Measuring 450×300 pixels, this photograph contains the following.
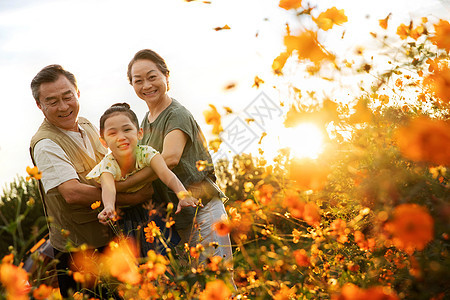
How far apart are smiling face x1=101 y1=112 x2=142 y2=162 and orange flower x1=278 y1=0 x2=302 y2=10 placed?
144 cm

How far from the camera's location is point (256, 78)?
185cm

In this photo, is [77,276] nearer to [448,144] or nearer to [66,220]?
[448,144]

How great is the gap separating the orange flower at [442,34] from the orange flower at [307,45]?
1.38ft

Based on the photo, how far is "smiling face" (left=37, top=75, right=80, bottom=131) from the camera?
2.81 m

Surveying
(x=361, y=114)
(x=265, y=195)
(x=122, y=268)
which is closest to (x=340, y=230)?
→ (x=265, y=195)

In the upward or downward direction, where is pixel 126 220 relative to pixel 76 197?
downward

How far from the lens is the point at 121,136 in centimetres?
271

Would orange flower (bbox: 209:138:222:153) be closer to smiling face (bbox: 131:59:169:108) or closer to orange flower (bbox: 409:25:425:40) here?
orange flower (bbox: 409:25:425:40)

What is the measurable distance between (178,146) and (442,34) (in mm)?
1545

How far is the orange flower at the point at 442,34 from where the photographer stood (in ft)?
5.22

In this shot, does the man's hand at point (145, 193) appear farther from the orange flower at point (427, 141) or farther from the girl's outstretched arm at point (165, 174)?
the orange flower at point (427, 141)

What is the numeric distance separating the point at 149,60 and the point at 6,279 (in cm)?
201

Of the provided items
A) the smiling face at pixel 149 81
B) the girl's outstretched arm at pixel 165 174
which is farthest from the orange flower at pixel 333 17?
the smiling face at pixel 149 81

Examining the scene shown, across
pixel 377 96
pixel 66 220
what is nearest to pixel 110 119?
pixel 66 220
